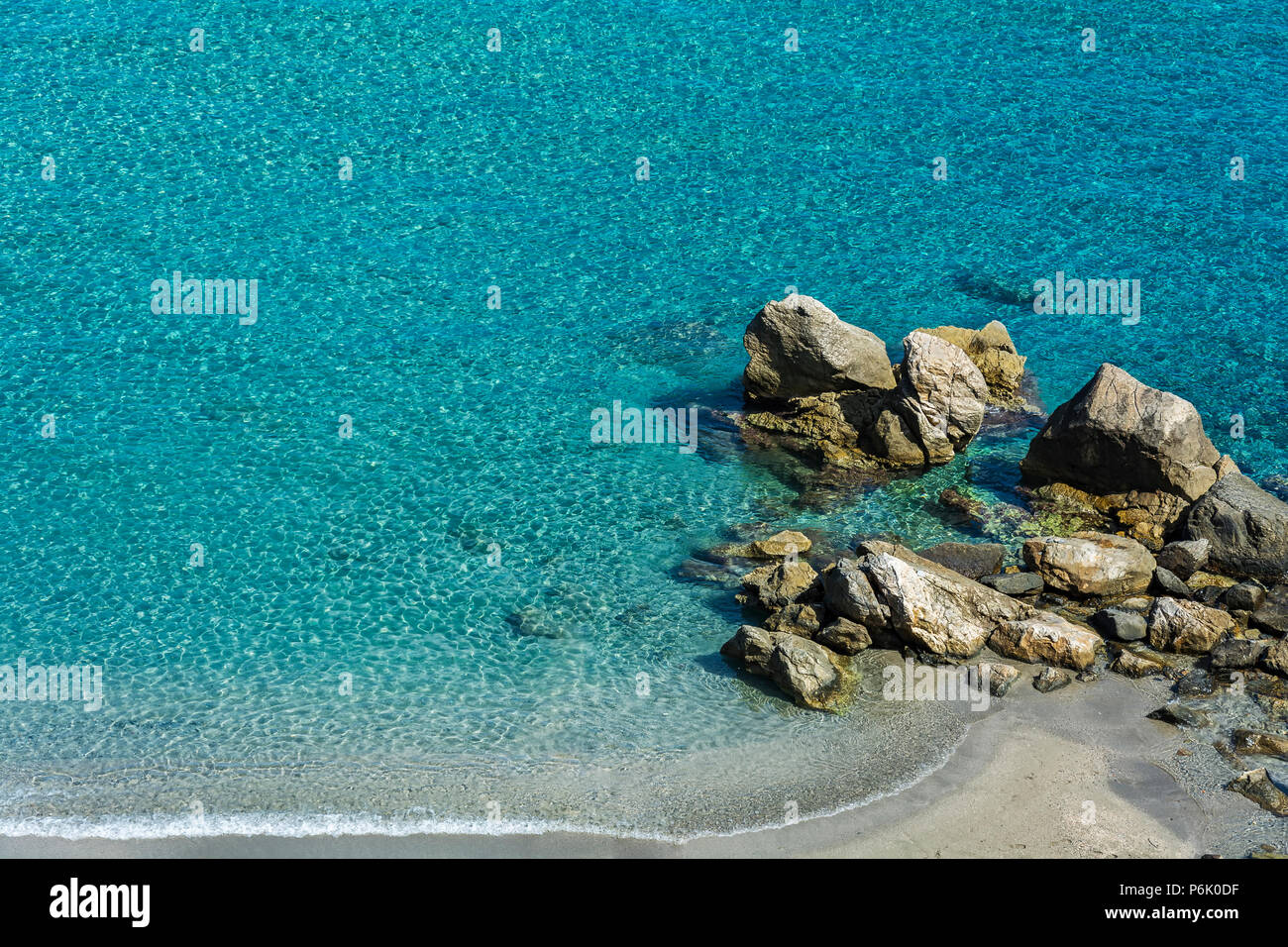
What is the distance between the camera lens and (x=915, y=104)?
23.9m

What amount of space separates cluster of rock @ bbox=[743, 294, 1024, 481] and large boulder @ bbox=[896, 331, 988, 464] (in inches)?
0.5

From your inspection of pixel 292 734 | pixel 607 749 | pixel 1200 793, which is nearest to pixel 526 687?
pixel 607 749

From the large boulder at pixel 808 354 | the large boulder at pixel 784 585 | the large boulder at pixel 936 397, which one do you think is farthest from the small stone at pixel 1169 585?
the large boulder at pixel 808 354

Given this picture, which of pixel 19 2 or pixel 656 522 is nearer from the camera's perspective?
pixel 656 522

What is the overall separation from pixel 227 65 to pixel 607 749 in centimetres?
1726

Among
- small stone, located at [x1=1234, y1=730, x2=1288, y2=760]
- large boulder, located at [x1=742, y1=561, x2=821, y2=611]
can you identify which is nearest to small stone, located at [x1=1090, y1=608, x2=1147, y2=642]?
small stone, located at [x1=1234, y1=730, x2=1288, y2=760]

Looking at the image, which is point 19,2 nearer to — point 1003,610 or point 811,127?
point 811,127

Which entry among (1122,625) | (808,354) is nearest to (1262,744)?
(1122,625)

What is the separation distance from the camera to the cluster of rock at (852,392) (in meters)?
15.2

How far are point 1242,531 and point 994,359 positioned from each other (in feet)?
14.7

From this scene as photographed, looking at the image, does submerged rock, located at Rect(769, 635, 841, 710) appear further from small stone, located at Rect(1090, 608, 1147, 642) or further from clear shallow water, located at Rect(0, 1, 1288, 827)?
small stone, located at Rect(1090, 608, 1147, 642)

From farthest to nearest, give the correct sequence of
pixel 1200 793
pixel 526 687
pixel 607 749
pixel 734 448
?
pixel 734 448 < pixel 526 687 < pixel 607 749 < pixel 1200 793

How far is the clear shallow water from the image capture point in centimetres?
1173

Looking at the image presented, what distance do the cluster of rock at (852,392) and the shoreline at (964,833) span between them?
5.32m
